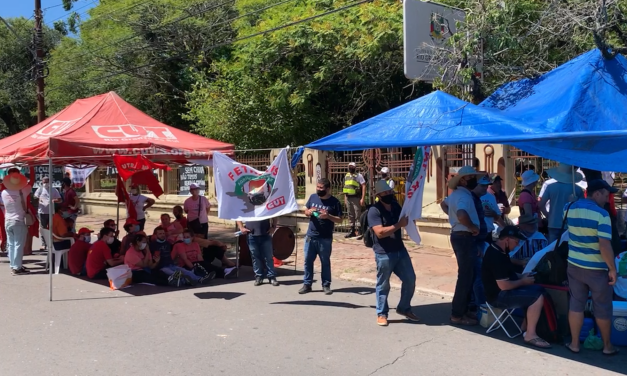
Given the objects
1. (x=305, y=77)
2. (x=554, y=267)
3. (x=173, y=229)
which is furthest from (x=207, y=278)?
(x=305, y=77)

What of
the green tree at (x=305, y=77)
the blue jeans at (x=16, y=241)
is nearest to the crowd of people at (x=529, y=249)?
the blue jeans at (x=16, y=241)

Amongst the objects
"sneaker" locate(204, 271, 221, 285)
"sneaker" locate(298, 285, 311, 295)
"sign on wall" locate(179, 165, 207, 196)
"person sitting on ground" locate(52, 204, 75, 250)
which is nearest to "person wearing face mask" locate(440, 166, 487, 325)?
"sneaker" locate(298, 285, 311, 295)

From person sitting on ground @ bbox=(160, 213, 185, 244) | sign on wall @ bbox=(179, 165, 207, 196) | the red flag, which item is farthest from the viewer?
sign on wall @ bbox=(179, 165, 207, 196)

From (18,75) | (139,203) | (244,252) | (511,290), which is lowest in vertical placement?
(244,252)

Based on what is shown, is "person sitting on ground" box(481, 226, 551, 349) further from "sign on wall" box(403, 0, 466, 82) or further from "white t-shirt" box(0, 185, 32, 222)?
"white t-shirt" box(0, 185, 32, 222)

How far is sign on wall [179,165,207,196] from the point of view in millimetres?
18281

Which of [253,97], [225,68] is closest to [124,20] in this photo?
[225,68]

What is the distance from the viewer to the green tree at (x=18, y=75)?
31688mm

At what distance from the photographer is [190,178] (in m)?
18.6

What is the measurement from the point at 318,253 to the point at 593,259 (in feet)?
12.9

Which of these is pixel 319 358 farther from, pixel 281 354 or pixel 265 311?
pixel 265 311

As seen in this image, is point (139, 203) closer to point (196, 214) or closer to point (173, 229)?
point (196, 214)

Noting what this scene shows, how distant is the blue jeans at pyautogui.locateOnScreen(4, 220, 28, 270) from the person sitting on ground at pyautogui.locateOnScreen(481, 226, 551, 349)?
27.0 ft

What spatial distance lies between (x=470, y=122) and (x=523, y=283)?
190cm
